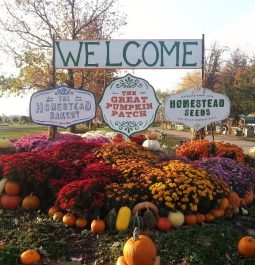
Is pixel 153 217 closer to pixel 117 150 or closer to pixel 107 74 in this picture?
pixel 117 150

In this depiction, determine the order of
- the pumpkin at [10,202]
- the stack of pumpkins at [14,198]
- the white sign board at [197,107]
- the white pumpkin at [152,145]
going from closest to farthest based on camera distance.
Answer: the stack of pumpkins at [14,198], the pumpkin at [10,202], the white pumpkin at [152,145], the white sign board at [197,107]

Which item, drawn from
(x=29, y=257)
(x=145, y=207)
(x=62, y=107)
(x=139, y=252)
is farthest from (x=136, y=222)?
(x=62, y=107)

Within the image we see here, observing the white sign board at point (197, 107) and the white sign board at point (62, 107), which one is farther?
the white sign board at point (62, 107)

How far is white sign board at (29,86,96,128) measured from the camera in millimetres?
12836

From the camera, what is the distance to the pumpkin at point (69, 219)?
22.0 feet

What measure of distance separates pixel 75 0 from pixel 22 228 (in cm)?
2299

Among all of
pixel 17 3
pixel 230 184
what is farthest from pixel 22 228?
pixel 17 3

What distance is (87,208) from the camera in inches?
265

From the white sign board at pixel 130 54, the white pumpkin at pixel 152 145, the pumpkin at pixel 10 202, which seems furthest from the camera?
the white sign board at pixel 130 54

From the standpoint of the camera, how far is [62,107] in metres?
12.9

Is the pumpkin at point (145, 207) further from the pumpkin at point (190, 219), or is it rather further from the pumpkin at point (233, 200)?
the pumpkin at point (233, 200)

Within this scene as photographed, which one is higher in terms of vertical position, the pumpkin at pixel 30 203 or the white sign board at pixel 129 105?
the white sign board at pixel 129 105

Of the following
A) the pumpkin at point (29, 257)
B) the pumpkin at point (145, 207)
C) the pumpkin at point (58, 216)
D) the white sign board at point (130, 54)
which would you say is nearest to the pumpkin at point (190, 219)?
the pumpkin at point (145, 207)

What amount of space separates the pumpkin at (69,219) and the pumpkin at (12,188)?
149 centimetres
